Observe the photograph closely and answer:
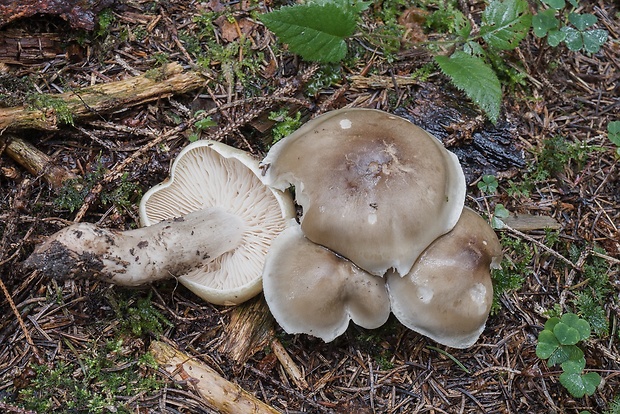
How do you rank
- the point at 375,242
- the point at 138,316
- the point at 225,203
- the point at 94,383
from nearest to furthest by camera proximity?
1. the point at 375,242
2. the point at 94,383
3. the point at 138,316
4. the point at 225,203

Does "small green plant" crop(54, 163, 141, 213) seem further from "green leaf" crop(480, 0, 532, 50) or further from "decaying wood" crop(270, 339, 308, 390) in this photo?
"green leaf" crop(480, 0, 532, 50)

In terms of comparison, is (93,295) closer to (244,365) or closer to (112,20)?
(244,365)

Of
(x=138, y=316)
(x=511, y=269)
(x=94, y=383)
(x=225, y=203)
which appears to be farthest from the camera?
(x=511, y=269)

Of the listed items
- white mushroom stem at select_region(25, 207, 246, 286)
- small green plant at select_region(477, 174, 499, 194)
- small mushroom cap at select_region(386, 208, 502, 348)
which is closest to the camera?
white mushroom stem at select_region(25, 207, 246, 286)

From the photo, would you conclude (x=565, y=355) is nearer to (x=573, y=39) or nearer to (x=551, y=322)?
(x=551, y=322)

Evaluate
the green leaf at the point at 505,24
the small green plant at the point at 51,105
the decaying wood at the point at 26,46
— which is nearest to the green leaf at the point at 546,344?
the green leaf at the point at 505,24

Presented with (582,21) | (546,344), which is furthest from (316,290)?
(582,21)

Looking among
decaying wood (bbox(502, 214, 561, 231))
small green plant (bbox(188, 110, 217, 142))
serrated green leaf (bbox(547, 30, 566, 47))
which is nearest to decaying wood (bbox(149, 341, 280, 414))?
small green plant (bbox(188, 110, 217, 142))

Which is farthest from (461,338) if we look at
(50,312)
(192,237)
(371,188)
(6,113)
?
(6,113)
